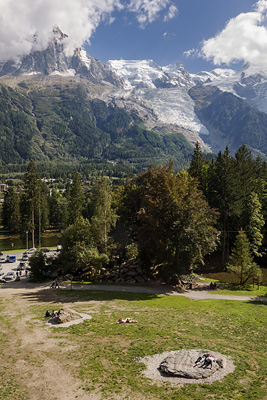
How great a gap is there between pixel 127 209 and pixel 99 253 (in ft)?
59.7

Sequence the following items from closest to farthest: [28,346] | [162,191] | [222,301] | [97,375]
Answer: [97,375]
[28,346]
[222,301]
[162,191]

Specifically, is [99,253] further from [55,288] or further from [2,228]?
[2,228]

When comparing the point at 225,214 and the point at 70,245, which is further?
the point at 225,214

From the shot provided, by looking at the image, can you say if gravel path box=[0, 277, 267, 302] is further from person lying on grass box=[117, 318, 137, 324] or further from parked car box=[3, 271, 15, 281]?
person lying on grass box=[117, 318, 137, 324]

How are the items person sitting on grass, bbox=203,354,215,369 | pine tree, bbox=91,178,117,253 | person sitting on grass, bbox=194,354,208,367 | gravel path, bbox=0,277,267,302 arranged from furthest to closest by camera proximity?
pine tree, bbox=91,178,117,253, gravel path, bbox=0,277,267,302, person sitting on grass, bbox=194,354,208,367, person sitting on grass, bbox=203,354,215,369

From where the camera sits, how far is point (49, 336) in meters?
27.5

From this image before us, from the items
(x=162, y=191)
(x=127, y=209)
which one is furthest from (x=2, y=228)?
(x=162, y=191)

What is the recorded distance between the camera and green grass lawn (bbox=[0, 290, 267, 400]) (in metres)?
18.3

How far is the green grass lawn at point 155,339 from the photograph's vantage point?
18.3m

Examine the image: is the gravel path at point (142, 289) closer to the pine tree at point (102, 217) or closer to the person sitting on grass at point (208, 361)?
the pine tree at point (102, 217)

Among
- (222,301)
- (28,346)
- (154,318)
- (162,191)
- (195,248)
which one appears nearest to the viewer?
(28,346)

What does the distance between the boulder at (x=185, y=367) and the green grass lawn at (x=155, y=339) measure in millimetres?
1084

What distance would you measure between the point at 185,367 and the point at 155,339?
631 centimetres

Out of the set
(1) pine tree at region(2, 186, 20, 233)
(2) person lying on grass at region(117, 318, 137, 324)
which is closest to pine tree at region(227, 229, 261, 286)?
(2) person lying on grass at region(117, 318, 137, 324)
